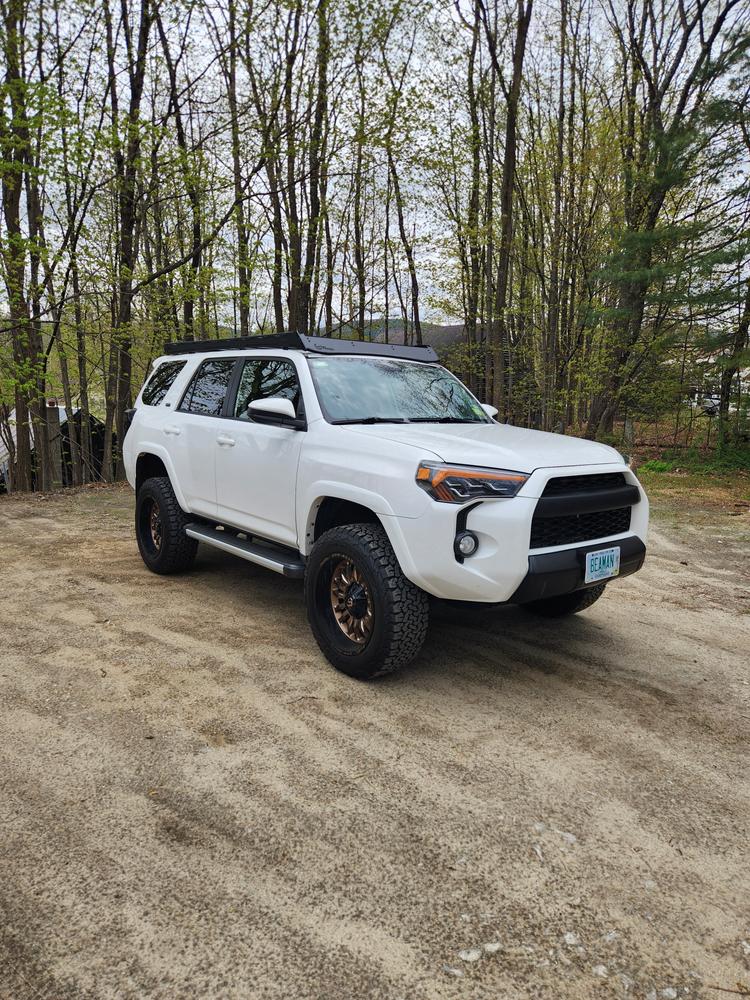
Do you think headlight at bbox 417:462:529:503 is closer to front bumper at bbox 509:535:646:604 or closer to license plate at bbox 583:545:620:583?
front bumper at bbox 509:535:646:604

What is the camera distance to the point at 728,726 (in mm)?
3041

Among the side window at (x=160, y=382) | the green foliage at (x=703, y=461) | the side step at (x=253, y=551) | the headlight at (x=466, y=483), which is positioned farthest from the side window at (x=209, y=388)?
the green foliage at (x=703, y=461)

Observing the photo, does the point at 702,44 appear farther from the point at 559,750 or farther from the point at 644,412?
the point at 559,750

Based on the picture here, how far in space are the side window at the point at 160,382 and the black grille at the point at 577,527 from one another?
12.0 ft

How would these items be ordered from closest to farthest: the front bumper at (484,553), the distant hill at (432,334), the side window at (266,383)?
1. the front bumper at (484,553)
2. the side window at (266,383)
3. the distant hill at (432,334)

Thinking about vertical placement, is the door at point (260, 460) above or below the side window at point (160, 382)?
below

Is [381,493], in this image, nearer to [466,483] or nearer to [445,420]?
[466,483]

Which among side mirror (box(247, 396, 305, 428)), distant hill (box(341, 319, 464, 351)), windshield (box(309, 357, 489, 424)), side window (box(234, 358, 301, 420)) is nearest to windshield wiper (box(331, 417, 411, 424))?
Result: windshield (box(309, 357, 489, 424))

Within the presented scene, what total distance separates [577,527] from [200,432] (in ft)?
9.76

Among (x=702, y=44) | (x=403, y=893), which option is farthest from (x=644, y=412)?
(x=403, y=893)

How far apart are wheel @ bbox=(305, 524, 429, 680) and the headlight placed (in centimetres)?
48

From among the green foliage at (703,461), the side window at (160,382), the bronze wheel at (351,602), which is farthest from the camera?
the green foliage at (703,461)

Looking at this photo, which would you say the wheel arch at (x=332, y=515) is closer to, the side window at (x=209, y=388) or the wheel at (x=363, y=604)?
the wheel at (x=363, y=604)

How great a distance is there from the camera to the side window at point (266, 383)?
13.9 ft
